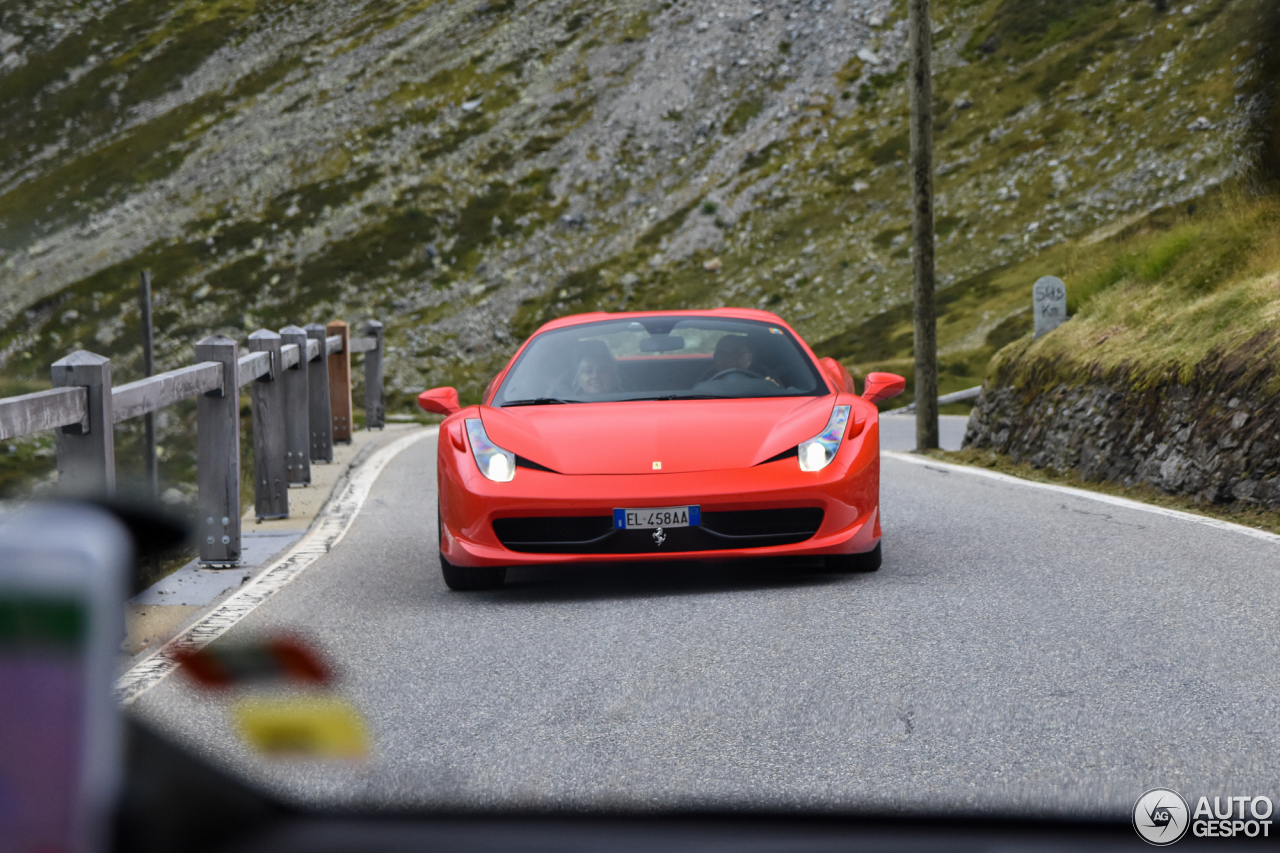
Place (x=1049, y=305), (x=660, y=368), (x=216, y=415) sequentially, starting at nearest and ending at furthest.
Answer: (x=216, y=415), (x=660, y=368), (x=1049, y=305)

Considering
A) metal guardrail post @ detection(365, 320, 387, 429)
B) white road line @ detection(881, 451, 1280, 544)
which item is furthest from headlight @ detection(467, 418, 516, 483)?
metal guardrail post @ detection(365, 320, 387, 429)

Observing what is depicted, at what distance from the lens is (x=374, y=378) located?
19.2 metres

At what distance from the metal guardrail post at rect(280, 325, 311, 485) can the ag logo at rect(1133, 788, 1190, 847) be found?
30.2 feet

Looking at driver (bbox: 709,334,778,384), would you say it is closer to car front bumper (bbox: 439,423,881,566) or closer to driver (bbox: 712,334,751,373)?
driver (bbox: 712,334,751,373)

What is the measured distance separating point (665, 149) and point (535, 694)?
55212mm

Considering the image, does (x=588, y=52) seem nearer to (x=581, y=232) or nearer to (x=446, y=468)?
(x=581, y=232)

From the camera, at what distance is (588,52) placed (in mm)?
65625

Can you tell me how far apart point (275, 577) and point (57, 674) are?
6350 mm

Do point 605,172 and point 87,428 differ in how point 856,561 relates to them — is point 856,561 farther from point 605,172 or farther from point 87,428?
point 605,172

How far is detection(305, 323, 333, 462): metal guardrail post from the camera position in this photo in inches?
501

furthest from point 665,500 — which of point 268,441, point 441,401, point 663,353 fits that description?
point 268,441

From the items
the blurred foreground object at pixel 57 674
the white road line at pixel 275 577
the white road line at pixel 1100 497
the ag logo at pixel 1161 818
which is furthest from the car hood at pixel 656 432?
the blurred foreground object at pixel 57 674

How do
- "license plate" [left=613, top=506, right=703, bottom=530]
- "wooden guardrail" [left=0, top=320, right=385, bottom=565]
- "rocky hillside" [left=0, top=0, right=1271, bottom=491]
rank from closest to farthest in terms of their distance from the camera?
"wooden guardrail" [left=0, top=320, right=385, bottom=565] < "license plate" [left=613, top=506, right=703, bottom=530] < "rocky hillside" [left=0, top=0, right=1271, bottom=491]
